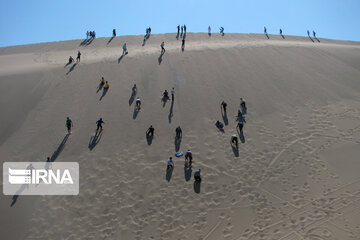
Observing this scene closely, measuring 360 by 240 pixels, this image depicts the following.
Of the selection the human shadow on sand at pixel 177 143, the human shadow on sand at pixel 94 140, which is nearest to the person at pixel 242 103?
the human shadow on sand at pixel 177 143

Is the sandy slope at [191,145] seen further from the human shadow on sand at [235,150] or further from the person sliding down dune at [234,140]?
the person sliding down dune at [234,140]

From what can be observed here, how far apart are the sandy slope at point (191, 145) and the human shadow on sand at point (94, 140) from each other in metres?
0.16

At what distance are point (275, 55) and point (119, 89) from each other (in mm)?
16026

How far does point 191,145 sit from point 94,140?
5447 millimetres

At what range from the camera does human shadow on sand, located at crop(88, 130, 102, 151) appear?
1387 centimetres

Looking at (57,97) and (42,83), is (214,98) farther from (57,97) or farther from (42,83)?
(42,83)

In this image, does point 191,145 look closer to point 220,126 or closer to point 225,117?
point 220,126

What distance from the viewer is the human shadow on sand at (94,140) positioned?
13867mm

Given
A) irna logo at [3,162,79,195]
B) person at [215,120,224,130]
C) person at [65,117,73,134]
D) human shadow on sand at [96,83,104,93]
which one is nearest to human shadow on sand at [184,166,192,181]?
person at [215,120,224,130]

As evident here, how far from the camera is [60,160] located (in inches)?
513

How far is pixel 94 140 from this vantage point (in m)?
14.3

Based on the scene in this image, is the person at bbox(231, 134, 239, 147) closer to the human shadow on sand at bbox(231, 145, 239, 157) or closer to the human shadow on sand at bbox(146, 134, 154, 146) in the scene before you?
the human shadow on sand at bbox(231, 145, 239, 157)

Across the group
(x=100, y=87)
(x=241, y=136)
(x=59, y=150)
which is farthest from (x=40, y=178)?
(x=241, y=136)

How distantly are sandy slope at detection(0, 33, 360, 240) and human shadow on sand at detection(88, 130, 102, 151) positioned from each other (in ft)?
0.53
